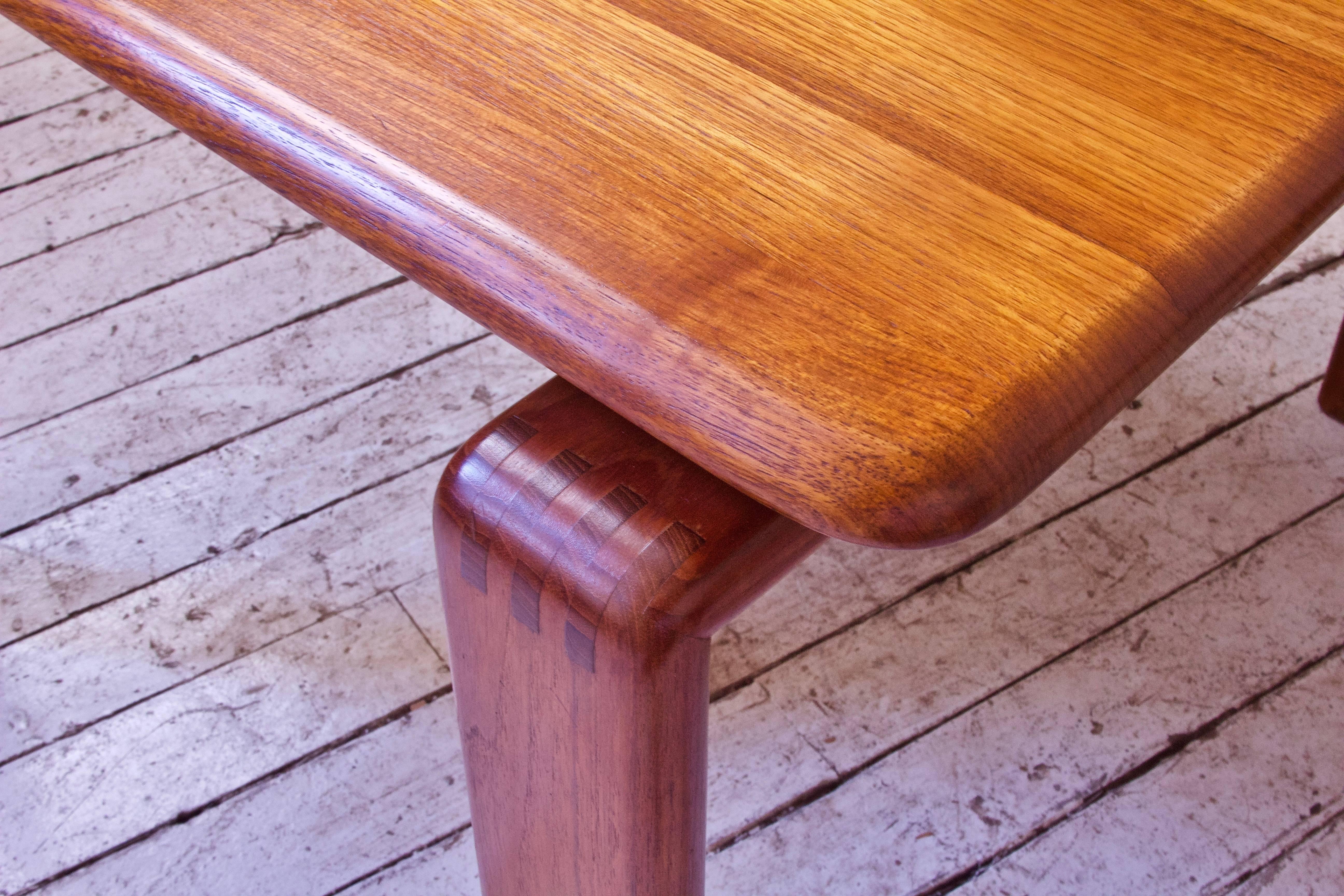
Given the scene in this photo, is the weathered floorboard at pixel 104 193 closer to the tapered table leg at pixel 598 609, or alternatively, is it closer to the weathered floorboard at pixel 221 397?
the weathered floorboard at pixel 221 397

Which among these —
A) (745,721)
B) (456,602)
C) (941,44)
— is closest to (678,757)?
(456,602)

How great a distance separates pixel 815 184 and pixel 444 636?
64 centimetres

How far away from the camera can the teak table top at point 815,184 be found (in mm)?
374

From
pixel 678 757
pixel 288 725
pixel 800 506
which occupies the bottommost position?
pixel 288 725

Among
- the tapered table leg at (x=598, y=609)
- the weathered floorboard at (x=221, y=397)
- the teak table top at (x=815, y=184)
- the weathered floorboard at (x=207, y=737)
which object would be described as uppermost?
the teak table top at (x=815, y=184)

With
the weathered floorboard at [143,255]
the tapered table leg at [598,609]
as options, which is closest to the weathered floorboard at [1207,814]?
the tapered table leg at [598,609]

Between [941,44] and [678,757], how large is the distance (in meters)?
0.31

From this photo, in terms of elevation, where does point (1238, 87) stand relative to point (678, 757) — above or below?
above

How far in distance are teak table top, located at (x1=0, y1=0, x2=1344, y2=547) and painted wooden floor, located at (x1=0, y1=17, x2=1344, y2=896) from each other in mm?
528

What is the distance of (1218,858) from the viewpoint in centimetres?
85

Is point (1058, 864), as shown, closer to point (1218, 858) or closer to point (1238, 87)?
point (1218, 858)

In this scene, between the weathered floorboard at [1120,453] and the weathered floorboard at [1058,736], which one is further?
the weathered floorboard at [1120,453]

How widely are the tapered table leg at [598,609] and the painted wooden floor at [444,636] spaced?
31 cm

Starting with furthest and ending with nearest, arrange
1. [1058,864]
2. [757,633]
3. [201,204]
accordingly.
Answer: [201,204] → [757,633] → [1058,864]
